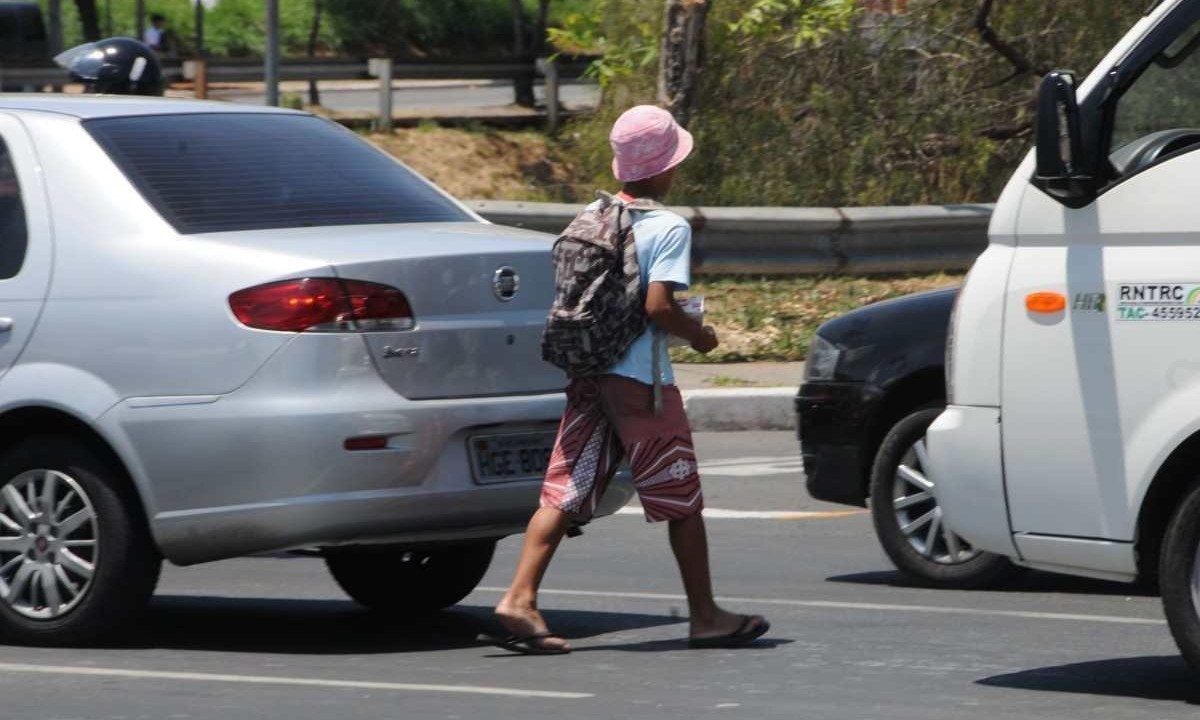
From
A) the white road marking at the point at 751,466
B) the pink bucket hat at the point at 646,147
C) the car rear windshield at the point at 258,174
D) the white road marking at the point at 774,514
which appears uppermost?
the pink bucket hat at the point at 646,147

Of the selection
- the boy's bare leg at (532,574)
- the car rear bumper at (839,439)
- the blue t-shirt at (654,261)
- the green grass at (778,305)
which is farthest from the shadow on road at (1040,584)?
the green grass at (778,305)

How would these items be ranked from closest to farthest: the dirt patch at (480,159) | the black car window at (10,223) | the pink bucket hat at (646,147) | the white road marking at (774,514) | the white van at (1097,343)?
the white van at (1097,343) → the pink bucket hat at (646,147) → the black car window at (10,223) → the white road marking at (774,514) → the dirt patch at (480,159)

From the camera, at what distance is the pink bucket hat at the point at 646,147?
671cm

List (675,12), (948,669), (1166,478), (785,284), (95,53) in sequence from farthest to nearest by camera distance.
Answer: (675,12) → (785,284) → (95,53) → (948,669) → (1166,478)

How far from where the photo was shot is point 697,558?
271 inches

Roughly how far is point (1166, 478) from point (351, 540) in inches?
89.7

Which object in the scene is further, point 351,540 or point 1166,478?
point 351,540

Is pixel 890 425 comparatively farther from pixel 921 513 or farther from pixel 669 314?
pixel 669 314

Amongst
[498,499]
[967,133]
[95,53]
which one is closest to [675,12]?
[967,133]

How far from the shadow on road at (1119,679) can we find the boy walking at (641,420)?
3.42ft

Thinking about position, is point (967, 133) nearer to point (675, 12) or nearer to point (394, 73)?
point (675, 12)

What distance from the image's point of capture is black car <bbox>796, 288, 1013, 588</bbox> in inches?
325

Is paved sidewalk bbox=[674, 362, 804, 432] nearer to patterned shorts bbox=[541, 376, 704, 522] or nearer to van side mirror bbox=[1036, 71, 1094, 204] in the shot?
patterned shorts bbox=[541, 376, 704, 522]

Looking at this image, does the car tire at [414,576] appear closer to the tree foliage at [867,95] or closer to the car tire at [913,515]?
the car tire at [913,515]
